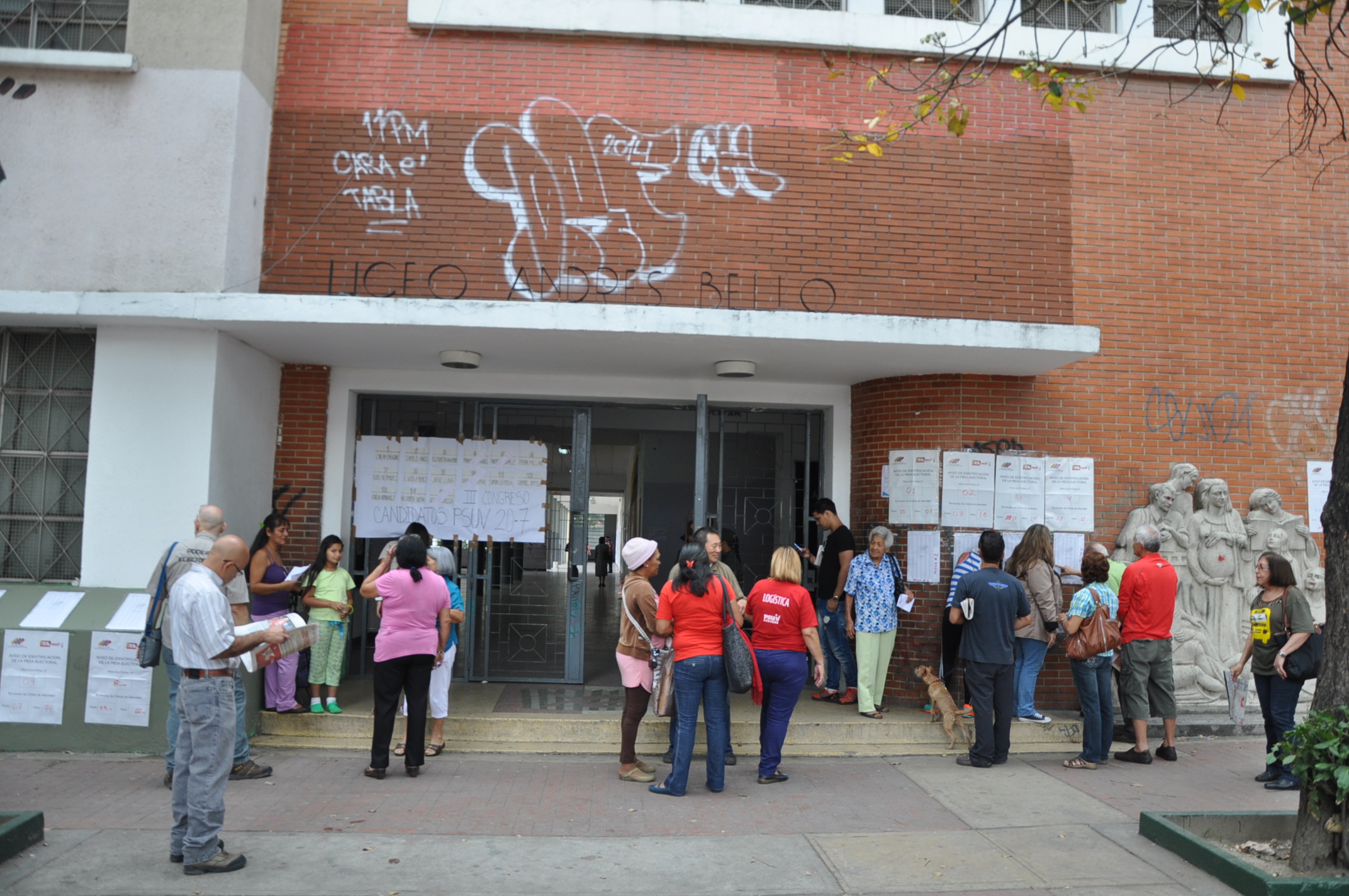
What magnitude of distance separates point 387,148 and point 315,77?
0.99 metres

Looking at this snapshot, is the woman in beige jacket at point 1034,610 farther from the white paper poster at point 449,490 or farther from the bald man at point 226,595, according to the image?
the bald man at point 226,595

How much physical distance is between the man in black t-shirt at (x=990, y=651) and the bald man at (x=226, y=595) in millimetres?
5351

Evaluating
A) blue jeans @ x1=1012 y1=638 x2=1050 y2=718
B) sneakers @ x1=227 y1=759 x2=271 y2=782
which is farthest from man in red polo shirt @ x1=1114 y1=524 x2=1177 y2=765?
sneakers @ x1=227 y1=759 x2=271 y2=782

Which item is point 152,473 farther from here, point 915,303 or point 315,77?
point 915,303

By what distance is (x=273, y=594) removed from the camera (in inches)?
297

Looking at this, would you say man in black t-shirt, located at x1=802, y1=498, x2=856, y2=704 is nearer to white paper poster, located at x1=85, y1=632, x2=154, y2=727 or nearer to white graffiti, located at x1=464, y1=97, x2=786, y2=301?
white graffiti, located at x1=464, y1=97, x2=786, y2=301

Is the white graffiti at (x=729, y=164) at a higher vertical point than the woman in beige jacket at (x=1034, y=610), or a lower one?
higher

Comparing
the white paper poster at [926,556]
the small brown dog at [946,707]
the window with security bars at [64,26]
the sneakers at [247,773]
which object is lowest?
the sneakers at [247,773]

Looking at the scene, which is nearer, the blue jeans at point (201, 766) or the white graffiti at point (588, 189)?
the blue jeans at point (201, 766)

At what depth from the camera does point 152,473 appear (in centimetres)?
771

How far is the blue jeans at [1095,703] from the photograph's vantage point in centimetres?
745

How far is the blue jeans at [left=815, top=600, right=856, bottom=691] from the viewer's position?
28.9 ft

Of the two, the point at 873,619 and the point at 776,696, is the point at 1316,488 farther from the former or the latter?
the point at 776,696

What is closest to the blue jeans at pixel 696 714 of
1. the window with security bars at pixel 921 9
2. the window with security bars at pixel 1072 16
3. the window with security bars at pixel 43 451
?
the window with security bars at pixel 43 451
